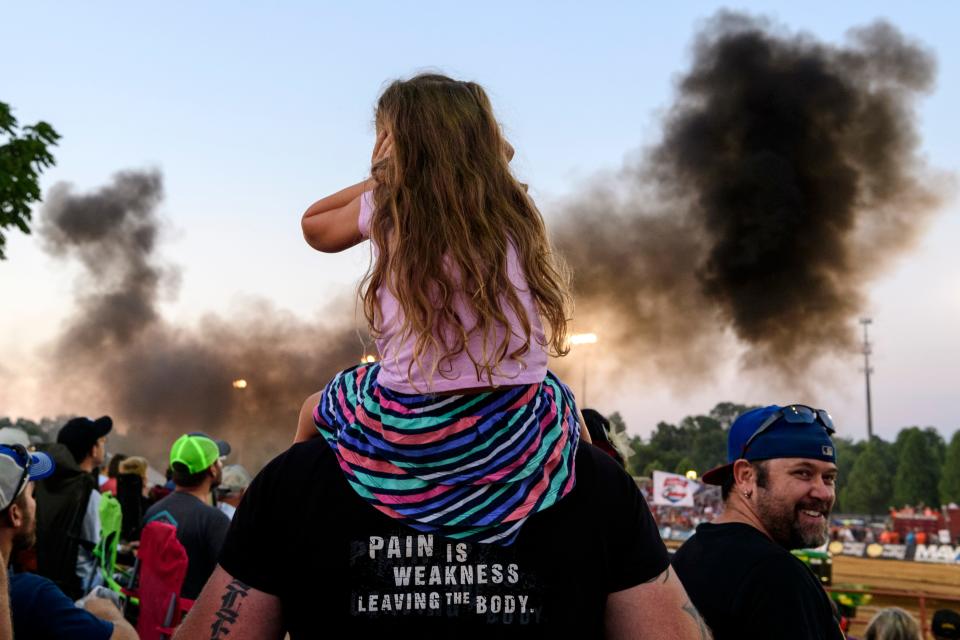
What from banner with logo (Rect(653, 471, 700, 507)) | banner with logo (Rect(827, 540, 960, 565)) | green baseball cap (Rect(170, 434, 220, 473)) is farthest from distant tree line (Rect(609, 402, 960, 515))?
green baseball cap (Rect(170, 434, 220, 473))

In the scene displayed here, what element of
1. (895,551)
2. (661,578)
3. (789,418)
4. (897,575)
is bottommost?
(897,575)

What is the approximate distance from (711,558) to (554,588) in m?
1.54

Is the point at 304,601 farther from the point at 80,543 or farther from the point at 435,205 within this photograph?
the point at 80,543

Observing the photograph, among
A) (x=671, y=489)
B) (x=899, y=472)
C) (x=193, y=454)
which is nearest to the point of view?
(x=193, y=454)

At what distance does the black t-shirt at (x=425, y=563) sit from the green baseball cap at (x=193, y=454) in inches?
163

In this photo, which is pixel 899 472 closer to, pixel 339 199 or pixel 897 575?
pixel 897 575

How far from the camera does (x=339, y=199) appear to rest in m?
1.72

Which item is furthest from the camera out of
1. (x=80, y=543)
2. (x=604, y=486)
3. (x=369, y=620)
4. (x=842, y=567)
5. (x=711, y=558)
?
A: (x=842, y=567)

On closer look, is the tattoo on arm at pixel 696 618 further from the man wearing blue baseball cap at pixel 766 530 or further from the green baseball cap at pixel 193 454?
the green baseball cap at pixel 193 454

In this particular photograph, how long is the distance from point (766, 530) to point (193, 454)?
3.58 metres

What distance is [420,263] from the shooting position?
1.53 meters

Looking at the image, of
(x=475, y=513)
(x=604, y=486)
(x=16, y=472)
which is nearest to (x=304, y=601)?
(x=475, y=513)

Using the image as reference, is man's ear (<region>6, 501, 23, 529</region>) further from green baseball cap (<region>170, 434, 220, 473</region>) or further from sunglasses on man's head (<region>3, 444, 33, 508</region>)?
green baseball cap (<region>170, 434, 220, 473</region>)

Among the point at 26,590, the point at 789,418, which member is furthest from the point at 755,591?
the point at 26,590
